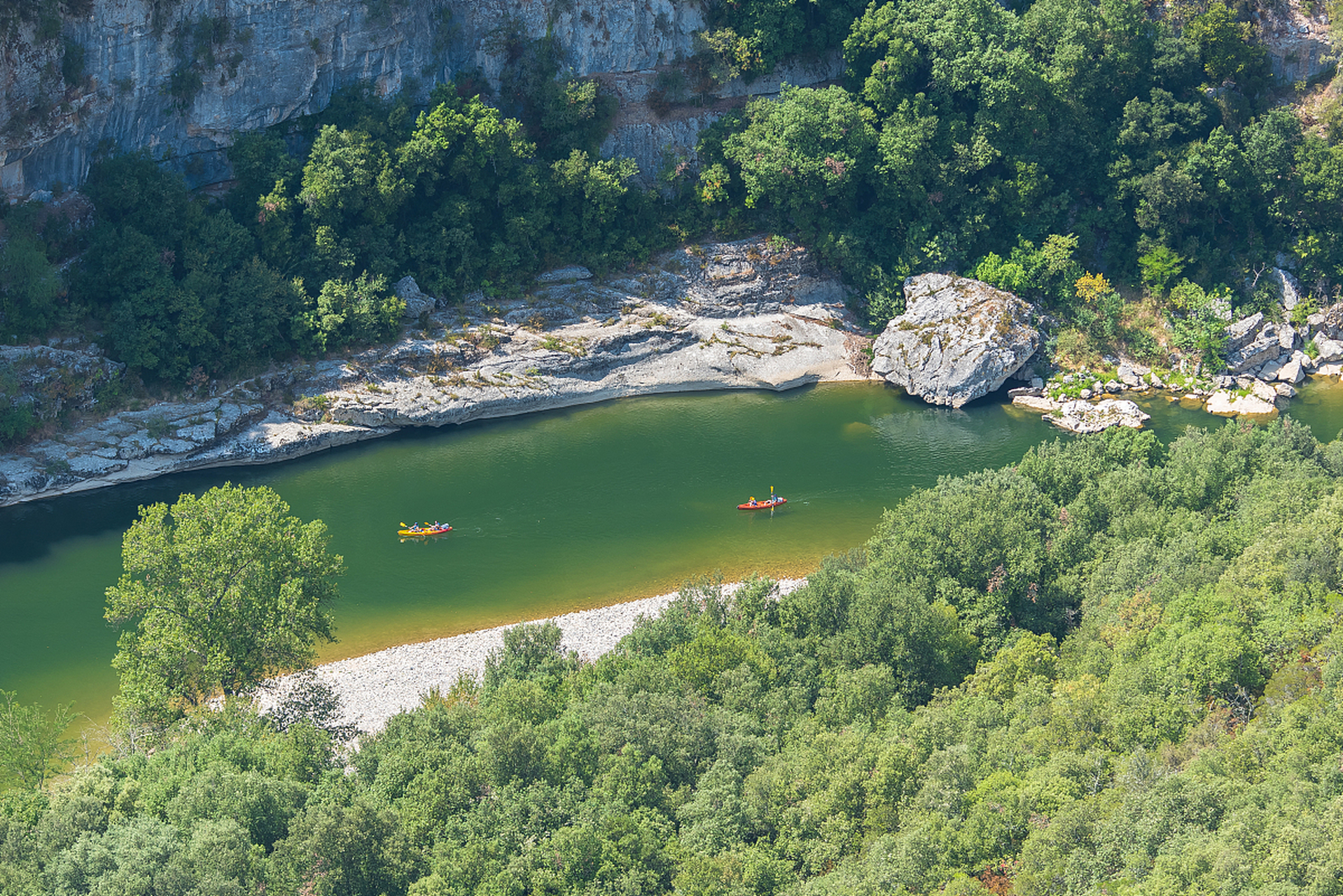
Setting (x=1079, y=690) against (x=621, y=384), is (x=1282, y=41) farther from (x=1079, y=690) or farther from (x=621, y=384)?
(x=1079, y=690)

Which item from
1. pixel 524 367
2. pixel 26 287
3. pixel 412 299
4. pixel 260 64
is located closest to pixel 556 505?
pixel 524 367

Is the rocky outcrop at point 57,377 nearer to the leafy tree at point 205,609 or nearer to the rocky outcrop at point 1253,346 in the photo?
the leafy tree at point 205,609

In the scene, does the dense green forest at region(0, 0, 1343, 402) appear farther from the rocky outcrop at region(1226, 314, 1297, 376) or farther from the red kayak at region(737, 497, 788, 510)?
the red kayak at region(737, 497, 788, 510)

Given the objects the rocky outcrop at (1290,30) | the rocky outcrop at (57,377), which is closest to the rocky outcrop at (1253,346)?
the rocky outcrop at (1290,30)

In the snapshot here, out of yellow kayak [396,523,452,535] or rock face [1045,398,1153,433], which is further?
rock face [1045,398,1153,433]

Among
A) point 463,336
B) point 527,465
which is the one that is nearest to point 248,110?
point 463,336

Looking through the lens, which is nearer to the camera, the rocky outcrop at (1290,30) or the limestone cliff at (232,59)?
the limestone cliff at (232,59)

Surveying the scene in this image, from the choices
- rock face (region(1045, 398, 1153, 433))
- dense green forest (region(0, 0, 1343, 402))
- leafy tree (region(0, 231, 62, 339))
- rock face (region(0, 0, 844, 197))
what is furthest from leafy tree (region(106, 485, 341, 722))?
rock face (region(1045, 398, 1153, 433))
